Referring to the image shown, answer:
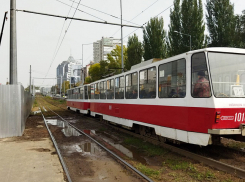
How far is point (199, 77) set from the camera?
629 centimetres

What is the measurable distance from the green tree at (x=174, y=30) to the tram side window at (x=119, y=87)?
24.0m

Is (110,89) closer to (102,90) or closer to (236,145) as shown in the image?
(102,90)

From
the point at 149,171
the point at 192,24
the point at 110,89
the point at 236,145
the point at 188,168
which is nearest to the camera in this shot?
the point at 149,171

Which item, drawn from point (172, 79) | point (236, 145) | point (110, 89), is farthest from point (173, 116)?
point (110, 89)

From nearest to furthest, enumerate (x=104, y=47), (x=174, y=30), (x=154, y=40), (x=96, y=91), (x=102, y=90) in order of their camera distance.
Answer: (x=102, y=90), (x=96, y=91), (x=174, y=30), (x=154, y=40), (x=104, y=47)

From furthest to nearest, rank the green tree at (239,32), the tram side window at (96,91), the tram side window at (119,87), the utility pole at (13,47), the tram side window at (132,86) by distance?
the green tree at (239,32) → the tram side window at (96,91) → the tram side window at (119,87) → the utility pole at (13,47) → the tram side window at (132,86)

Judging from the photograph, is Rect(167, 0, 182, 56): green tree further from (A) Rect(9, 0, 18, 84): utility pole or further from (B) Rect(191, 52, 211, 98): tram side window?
(B) Rect(191, 52, 211, 98): tram side window

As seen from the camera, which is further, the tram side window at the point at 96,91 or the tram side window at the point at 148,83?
the tram side window at the point at 96,91

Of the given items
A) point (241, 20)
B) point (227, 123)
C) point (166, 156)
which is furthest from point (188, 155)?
point (241, 20)

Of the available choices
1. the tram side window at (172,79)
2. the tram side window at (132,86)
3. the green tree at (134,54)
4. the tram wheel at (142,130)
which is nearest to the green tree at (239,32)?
the green tree at (134,54)

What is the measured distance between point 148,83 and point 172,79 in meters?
1.52

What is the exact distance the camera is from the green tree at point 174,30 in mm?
34188

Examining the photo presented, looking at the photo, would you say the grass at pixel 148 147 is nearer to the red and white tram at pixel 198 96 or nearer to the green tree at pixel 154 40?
the red and white tram at pixel 198 96

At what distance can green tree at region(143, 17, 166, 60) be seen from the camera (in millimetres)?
36844
